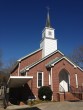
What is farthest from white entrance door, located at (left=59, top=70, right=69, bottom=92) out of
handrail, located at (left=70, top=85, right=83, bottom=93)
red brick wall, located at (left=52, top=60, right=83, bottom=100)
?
handrail, located at (left=70, top=85, right=83, bottom=93)

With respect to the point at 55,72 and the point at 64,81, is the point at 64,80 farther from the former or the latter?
the point at 55,72

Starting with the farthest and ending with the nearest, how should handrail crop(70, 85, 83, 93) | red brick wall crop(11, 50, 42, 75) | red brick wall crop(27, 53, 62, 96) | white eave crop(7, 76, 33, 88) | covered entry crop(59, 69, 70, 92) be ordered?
red brick wall crop(11, 50, 42, 75)
covered entry crop(59, 69, 70, 92)
handrail crop(70, 85, 83, 93)
red brick wall crop(27, 53, 62, 96)
white eave crop(7, 76, 33, 88)

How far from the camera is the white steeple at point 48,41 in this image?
32.8 m

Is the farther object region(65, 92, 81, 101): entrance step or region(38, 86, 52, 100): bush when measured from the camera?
region(65, 92, 81, 101): entrance step

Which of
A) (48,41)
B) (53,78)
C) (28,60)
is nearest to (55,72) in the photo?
(53,78)

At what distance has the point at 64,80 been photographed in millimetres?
28953

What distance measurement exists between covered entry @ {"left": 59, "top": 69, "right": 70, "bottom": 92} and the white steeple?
17.0ft

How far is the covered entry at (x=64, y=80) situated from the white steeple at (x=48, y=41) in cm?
517

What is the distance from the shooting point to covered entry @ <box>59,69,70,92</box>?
1101 inches

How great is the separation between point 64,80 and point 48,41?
27.3 ft

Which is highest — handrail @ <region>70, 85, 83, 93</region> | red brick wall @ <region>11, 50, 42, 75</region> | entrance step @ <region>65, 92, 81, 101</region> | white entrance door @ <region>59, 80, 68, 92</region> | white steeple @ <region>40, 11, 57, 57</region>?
white steeple @ <region>40, 11, 57, 57</region>

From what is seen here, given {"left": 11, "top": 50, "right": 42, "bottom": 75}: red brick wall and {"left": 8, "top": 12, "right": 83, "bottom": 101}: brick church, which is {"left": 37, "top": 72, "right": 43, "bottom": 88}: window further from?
{"left": 11, "top": 50, "right": 42, "bottom": 75}: red brick wall

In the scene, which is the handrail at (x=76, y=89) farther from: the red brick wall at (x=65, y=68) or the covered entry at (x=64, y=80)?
the covered entry at (x=64, y=80)

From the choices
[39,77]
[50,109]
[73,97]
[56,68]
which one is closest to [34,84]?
[39,77]
